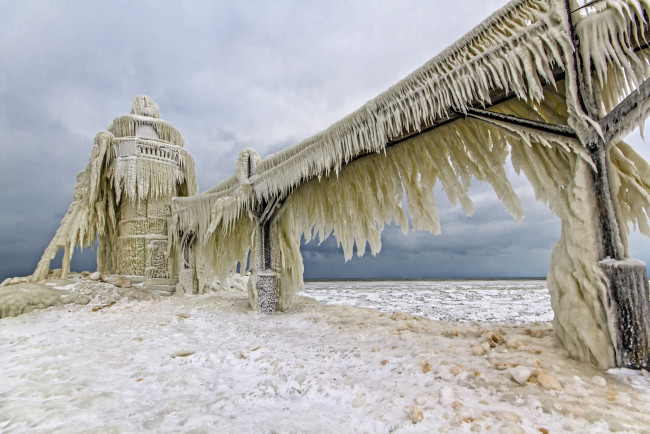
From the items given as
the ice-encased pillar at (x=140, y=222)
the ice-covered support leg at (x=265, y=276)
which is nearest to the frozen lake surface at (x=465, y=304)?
the ice-covered support leg at (x=265, y=276)

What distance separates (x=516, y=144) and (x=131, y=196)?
37.7 feet

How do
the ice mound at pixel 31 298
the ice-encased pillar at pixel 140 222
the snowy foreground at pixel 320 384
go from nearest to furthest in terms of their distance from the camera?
the snowy foreground at pixel 320 384 < the ice mound at pixel 31 298 < the ice-encased pillar at pixel 140 222

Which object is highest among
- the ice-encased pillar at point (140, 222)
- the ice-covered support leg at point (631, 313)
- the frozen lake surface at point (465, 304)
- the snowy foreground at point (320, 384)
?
the ice-encased pillar at point (140, 222)

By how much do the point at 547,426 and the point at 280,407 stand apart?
5.27ft

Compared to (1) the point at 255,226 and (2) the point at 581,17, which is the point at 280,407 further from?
(1) the point at 255,226

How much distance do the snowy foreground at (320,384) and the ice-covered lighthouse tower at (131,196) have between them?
22.2 feet

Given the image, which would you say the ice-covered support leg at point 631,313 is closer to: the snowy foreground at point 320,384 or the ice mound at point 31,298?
the snowy foreground at point 320,384

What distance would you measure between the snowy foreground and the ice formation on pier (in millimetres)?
687

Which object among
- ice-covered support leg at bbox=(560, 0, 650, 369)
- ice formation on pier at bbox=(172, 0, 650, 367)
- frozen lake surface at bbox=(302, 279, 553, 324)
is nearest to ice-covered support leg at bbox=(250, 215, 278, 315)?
ice formation on pier at bbox=(172, 0, 650, 367)

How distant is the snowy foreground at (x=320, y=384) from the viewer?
181cm

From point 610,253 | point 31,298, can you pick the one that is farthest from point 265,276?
point 31,298

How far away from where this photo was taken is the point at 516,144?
3105 mm

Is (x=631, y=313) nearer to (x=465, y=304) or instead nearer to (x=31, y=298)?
(x=465, y=304)

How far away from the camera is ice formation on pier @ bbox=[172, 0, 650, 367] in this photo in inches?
98.3
